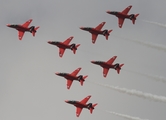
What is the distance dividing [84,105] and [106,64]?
10.0 metres

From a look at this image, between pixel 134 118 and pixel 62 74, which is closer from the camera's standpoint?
pixel 134 118

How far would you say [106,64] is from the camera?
100 m

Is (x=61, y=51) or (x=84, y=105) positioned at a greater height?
(x=61, y=51)

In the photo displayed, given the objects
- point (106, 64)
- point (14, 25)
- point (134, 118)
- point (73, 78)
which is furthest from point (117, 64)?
point (14, 25)

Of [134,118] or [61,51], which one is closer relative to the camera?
[134,118]

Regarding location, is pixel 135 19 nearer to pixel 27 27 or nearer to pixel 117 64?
pixel 117 64

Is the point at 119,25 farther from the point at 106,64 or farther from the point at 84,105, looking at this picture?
the point at 84,105

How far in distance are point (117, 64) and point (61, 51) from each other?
11752mm

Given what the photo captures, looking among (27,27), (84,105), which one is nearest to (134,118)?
(84,105)

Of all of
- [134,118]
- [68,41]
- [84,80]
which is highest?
[68,41]

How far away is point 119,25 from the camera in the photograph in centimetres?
10012

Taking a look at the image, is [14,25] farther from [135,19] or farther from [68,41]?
[135,19]

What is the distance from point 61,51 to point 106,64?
31.6 ft

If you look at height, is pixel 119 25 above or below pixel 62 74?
above
